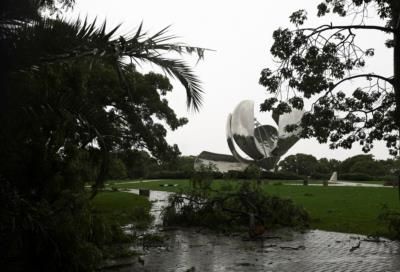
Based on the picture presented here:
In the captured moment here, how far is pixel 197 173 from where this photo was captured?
41.7ft

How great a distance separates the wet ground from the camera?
7411 mm

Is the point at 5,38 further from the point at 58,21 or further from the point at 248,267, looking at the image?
the point at 248,267

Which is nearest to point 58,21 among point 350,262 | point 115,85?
point 350,262

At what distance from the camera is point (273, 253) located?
8531 millimetres

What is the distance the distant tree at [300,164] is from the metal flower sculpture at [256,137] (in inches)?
212

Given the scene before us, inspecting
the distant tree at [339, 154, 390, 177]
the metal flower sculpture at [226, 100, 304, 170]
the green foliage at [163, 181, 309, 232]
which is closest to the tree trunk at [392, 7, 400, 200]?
the green foliage at [163, 181, 309, 232]

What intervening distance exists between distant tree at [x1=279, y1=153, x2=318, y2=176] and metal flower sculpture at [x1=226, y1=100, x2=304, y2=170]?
5397mm

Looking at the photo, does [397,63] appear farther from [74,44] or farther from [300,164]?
[300,164]

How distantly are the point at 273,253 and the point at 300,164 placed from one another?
181ft

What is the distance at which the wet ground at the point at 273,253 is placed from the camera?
7.41 meters

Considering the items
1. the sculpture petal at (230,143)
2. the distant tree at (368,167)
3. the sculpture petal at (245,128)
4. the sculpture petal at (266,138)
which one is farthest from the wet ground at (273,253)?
the distant tree at (368,167)

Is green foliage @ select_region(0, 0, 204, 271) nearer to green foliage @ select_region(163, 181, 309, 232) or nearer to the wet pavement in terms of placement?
the wet pavement

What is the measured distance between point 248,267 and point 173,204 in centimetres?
518

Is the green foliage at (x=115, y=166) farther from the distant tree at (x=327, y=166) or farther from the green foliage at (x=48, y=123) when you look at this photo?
the distant tree at (x=327, y=166)
